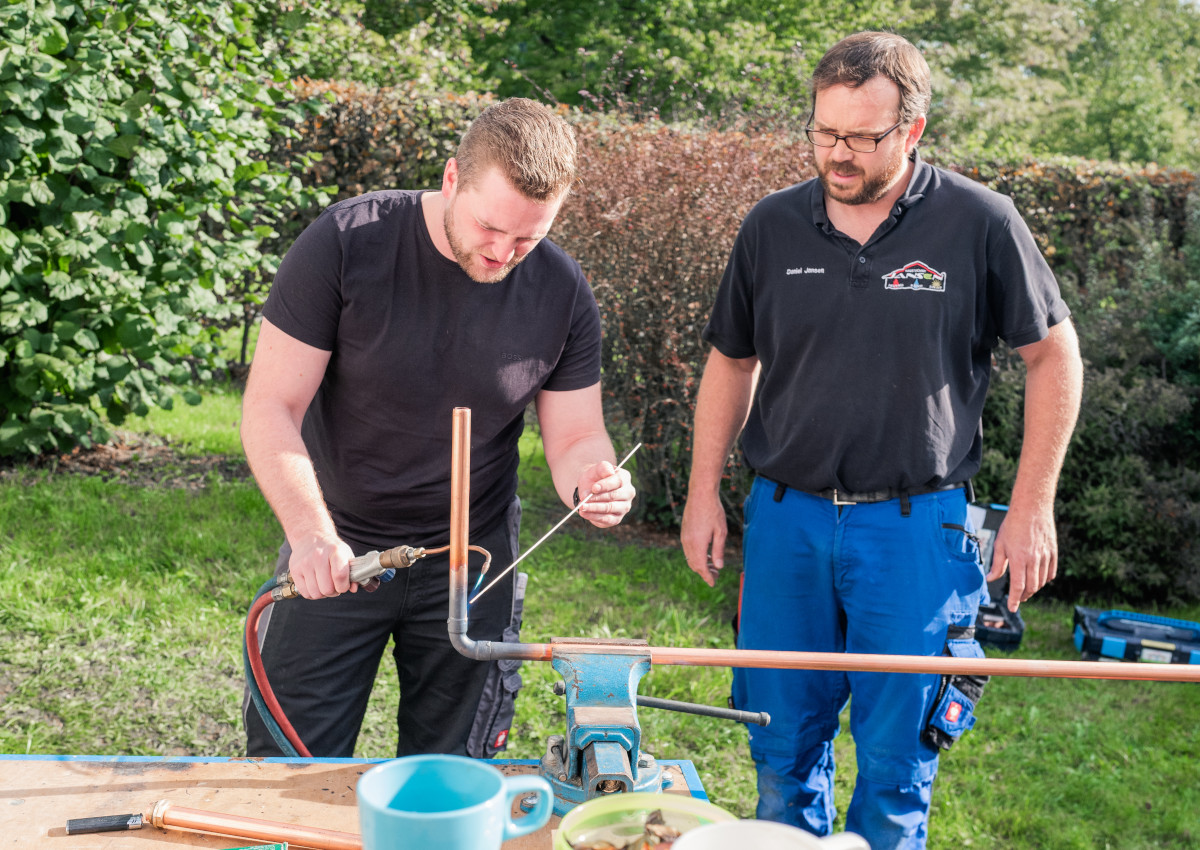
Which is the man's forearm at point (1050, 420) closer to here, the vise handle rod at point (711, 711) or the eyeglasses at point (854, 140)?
the eyeglasses at point (854, 140)

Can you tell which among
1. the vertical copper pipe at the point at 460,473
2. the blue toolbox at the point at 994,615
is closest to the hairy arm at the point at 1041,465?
the vertical copper pipe at the point at 460,473

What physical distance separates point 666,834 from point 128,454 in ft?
17.5

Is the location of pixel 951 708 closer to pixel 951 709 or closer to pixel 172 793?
pixel 951 709

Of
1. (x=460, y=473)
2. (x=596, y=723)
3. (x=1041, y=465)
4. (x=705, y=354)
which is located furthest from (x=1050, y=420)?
(x=705, y=354)

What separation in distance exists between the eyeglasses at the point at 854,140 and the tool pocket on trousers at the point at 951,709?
1149 millimetres

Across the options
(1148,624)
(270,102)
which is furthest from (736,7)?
(1148,624)

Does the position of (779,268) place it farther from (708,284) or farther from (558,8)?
(558,8)

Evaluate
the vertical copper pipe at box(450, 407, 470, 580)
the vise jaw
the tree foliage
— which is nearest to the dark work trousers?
the vise jaw

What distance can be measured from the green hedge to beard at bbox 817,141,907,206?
2.35 metres

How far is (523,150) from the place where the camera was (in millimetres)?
1845

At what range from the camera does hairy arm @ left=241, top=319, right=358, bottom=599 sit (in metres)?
1.57

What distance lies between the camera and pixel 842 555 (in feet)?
7.89

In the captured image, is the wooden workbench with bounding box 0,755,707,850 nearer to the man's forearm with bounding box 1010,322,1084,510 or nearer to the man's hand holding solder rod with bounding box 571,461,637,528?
the man's hand holding solder rod with bounding box 571,461,637,528

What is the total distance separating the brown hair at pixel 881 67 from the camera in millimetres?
2273
